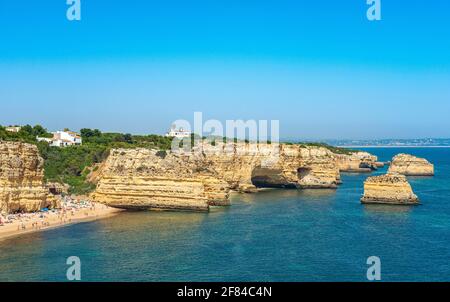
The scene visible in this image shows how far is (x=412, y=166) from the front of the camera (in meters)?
94.9

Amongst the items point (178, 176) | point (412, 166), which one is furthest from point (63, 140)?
point (412, 166)

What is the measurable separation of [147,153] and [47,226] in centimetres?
1426

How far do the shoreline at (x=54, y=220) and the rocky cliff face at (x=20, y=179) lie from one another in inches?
60.6

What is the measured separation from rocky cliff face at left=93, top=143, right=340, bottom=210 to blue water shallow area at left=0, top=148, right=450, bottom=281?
1.95 meters

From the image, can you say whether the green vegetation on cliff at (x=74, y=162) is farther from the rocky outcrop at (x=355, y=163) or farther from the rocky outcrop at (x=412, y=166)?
the rocky outcrop at (x=412, y=166)

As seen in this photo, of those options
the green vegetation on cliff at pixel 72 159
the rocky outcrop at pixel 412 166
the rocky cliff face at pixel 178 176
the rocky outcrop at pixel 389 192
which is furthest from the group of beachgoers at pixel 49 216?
the rocky outcrop at pixel 412 166

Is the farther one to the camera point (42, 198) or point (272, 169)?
point (272, 169)

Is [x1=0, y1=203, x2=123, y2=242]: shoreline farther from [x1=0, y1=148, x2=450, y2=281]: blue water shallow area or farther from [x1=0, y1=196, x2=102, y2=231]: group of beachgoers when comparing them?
[x1=0, y1=148, x2=450, y2=281]: blue water shallow area

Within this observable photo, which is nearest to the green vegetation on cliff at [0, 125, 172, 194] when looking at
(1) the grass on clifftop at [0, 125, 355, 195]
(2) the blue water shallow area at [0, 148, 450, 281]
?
(1) the grass on clifftop at [0, 125, 355, 195]

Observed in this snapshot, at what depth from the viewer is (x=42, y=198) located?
42375mm

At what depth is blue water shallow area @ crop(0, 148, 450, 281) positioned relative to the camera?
84.8 ft
